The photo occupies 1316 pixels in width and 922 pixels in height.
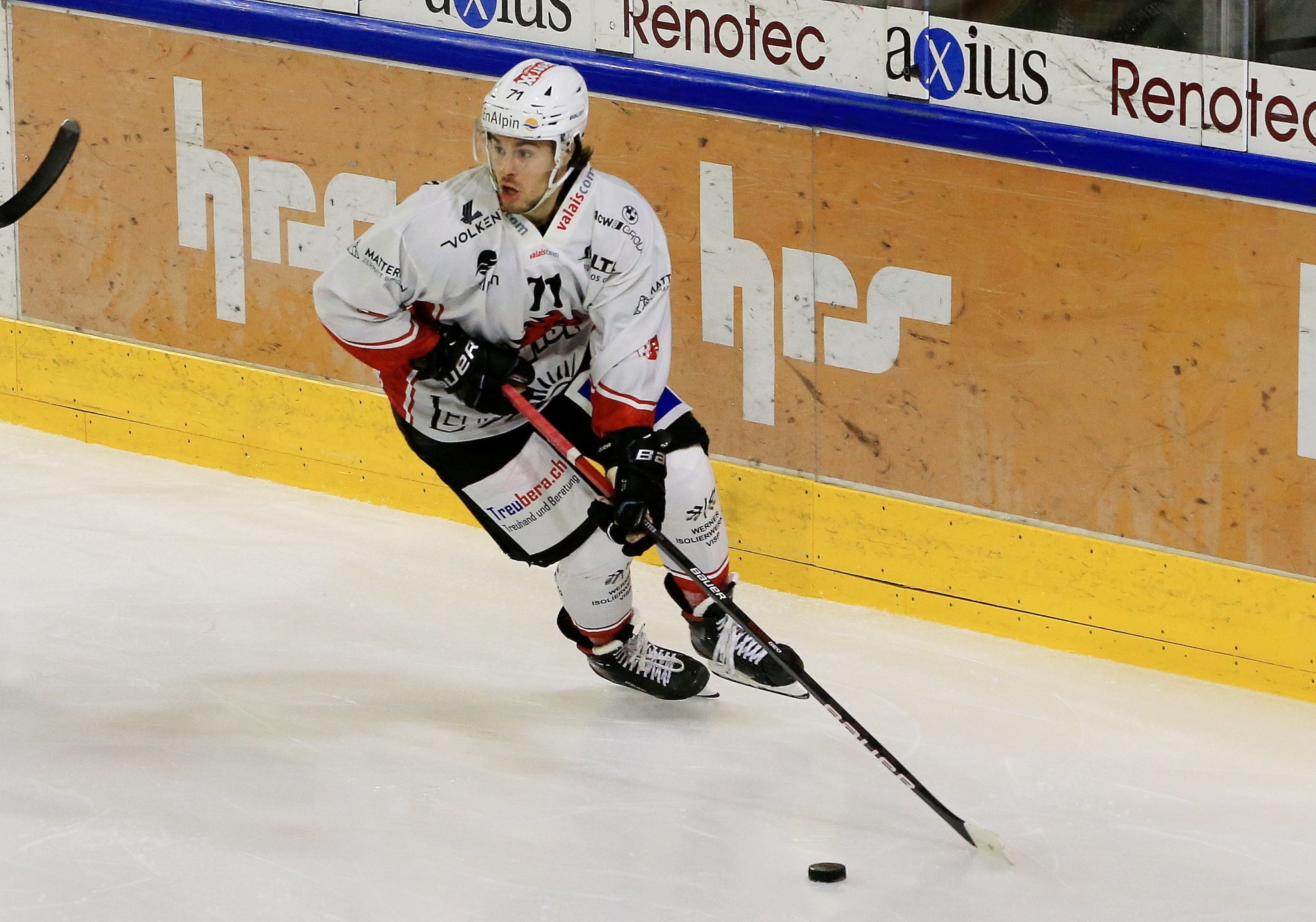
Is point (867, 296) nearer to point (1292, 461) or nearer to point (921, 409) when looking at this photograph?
point (921, 409)

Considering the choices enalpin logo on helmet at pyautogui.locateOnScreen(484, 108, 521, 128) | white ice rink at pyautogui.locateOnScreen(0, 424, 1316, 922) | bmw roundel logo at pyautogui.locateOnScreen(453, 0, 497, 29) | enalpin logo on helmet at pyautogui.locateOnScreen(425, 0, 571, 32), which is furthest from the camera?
bmw roundel logo at pyautogui.locateOnScreen(453, 0, 497, 29)

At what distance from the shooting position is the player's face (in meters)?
3.69

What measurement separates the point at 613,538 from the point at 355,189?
1.89 meters

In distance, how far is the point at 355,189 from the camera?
5410 millimetres

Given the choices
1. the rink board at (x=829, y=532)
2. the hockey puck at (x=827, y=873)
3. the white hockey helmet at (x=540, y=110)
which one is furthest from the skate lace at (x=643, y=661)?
the white hockey helmet at (x=540, y=110)

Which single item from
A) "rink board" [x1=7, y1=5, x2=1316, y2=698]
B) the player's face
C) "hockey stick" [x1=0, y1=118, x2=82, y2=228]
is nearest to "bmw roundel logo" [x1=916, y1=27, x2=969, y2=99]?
"rink board" [x1=7, y1=5, x2=1316, y2=698]

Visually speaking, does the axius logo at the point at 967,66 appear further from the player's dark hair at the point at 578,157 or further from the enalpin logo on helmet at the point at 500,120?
the enalpin logo on helmet at the point at 500,120

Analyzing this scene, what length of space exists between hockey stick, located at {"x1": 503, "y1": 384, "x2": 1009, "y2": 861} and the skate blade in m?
0.12

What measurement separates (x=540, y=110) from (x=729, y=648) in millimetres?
1140

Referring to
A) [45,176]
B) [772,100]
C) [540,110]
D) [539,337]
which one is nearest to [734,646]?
[539,337]

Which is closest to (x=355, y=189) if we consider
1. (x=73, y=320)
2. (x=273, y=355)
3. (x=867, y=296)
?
(x=273, y=355)

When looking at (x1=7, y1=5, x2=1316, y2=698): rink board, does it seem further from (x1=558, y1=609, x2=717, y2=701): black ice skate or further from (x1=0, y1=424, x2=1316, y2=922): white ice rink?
(x1=558, y1=609, x2=717, y2=701): black ice skate

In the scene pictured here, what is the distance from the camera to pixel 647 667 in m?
4.22

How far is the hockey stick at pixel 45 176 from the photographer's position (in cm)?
393
